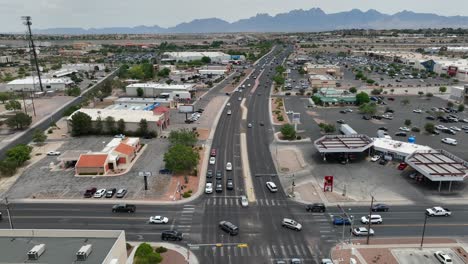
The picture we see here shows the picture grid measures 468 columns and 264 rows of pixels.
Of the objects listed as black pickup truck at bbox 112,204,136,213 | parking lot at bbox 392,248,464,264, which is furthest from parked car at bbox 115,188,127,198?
parking lot at bbox 392,248,464,264

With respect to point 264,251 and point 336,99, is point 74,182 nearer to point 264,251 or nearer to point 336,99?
point 264,251

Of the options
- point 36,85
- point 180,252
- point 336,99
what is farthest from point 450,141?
point 36,85

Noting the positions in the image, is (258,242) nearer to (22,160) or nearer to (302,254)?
(302,254)

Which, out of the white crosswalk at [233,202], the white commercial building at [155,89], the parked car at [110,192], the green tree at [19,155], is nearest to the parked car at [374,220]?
the white crosswalk at [233,202]

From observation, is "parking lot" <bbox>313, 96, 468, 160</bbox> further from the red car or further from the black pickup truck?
the black pickup truck

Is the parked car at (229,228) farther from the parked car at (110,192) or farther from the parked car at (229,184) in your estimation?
the parked car at (110,192)

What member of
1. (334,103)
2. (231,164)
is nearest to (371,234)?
(231,164)
